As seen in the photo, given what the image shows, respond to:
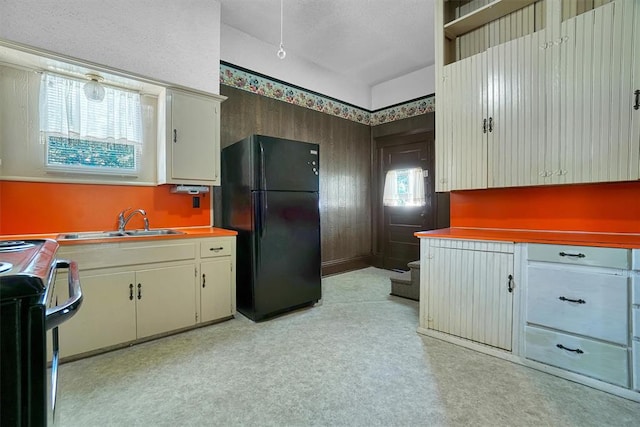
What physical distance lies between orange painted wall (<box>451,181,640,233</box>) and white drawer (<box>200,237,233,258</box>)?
2176mm

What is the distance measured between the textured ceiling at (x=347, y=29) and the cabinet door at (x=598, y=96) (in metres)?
1.58

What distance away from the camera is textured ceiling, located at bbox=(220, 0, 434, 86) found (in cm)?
309

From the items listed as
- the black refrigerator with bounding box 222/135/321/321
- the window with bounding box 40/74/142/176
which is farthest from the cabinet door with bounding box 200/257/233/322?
the window with bounding box 40/74/142/176

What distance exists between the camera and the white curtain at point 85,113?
236cm

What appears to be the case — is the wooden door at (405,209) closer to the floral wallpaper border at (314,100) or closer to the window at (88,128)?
the floral wallpaper border at (314,100)

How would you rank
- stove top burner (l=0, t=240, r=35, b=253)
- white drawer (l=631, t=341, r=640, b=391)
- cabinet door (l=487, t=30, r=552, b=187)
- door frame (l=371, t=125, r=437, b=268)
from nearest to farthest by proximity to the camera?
stove top burner (l=0, t=240, r=35, b=253), white drawer (l=631, t=341, r=640, b=391), cabinet door (l=487, t=30, r=552, b=187), door frame (l=371, t=125, r=437, b=268)

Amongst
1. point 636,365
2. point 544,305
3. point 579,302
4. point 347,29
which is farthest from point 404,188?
point 636,365

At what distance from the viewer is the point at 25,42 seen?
7.09 feet

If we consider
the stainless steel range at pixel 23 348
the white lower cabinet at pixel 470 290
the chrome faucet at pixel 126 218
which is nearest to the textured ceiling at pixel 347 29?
the chrome faucet at pixel 126 218

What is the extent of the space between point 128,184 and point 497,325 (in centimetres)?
325

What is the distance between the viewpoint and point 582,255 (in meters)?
1.81

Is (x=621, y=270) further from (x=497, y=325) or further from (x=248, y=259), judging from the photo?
(x=248, y=259)

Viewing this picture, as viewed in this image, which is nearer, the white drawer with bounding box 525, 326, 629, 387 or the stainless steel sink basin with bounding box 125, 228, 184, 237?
the white drawer with bounding box 525, 326, 629, 387

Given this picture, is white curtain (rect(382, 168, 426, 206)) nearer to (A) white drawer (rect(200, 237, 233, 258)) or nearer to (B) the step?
(B) the step
